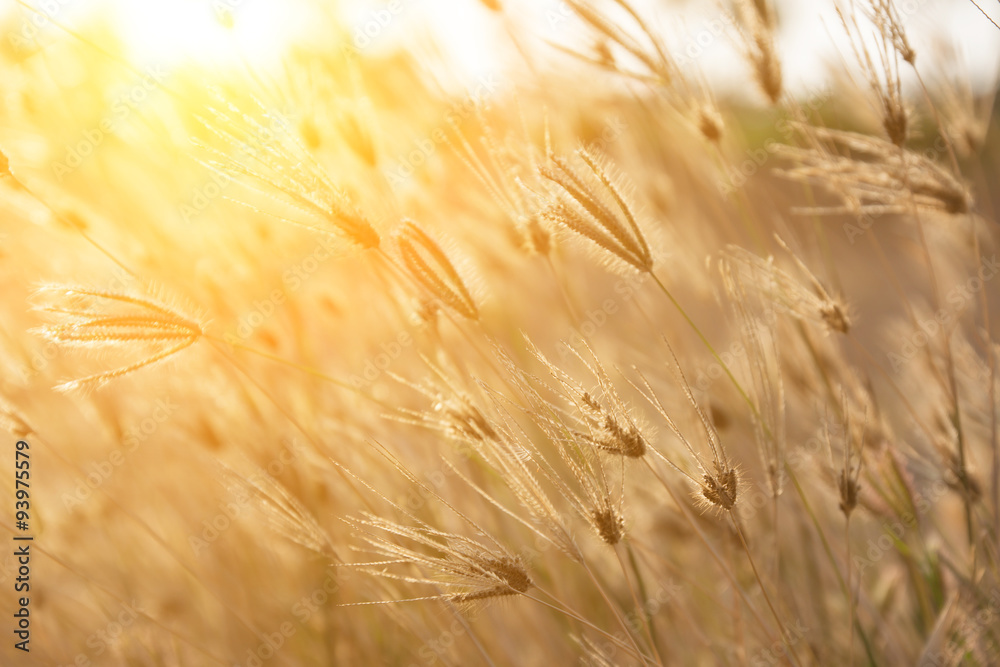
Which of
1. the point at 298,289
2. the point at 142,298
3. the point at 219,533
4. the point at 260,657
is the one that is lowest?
the point at 260,657

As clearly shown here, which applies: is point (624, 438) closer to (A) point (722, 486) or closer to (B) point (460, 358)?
(A) point (722, 486)

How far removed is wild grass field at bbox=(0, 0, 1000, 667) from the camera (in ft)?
3.14

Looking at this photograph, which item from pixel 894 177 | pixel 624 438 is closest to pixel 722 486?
pixel 624 438

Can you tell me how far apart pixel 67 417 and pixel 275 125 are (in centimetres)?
179

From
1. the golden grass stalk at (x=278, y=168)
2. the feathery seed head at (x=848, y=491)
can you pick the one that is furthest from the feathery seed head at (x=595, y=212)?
the feathery seed head at (x=848, y=491)

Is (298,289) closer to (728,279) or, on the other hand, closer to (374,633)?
(374,633)

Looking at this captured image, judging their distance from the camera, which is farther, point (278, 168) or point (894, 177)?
point (894, 177)

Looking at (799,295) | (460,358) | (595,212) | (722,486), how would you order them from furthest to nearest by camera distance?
(460,358) → (799,295) → (595,212) → (722,486)

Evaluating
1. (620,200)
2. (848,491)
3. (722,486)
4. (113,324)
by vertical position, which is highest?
→ (113,324)

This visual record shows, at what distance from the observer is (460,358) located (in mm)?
1424

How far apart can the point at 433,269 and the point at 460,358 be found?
0.52 metres

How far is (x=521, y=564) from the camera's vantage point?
828 mm

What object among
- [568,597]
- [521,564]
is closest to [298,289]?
[568,597]

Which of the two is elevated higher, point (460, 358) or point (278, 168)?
point (278, 168)
